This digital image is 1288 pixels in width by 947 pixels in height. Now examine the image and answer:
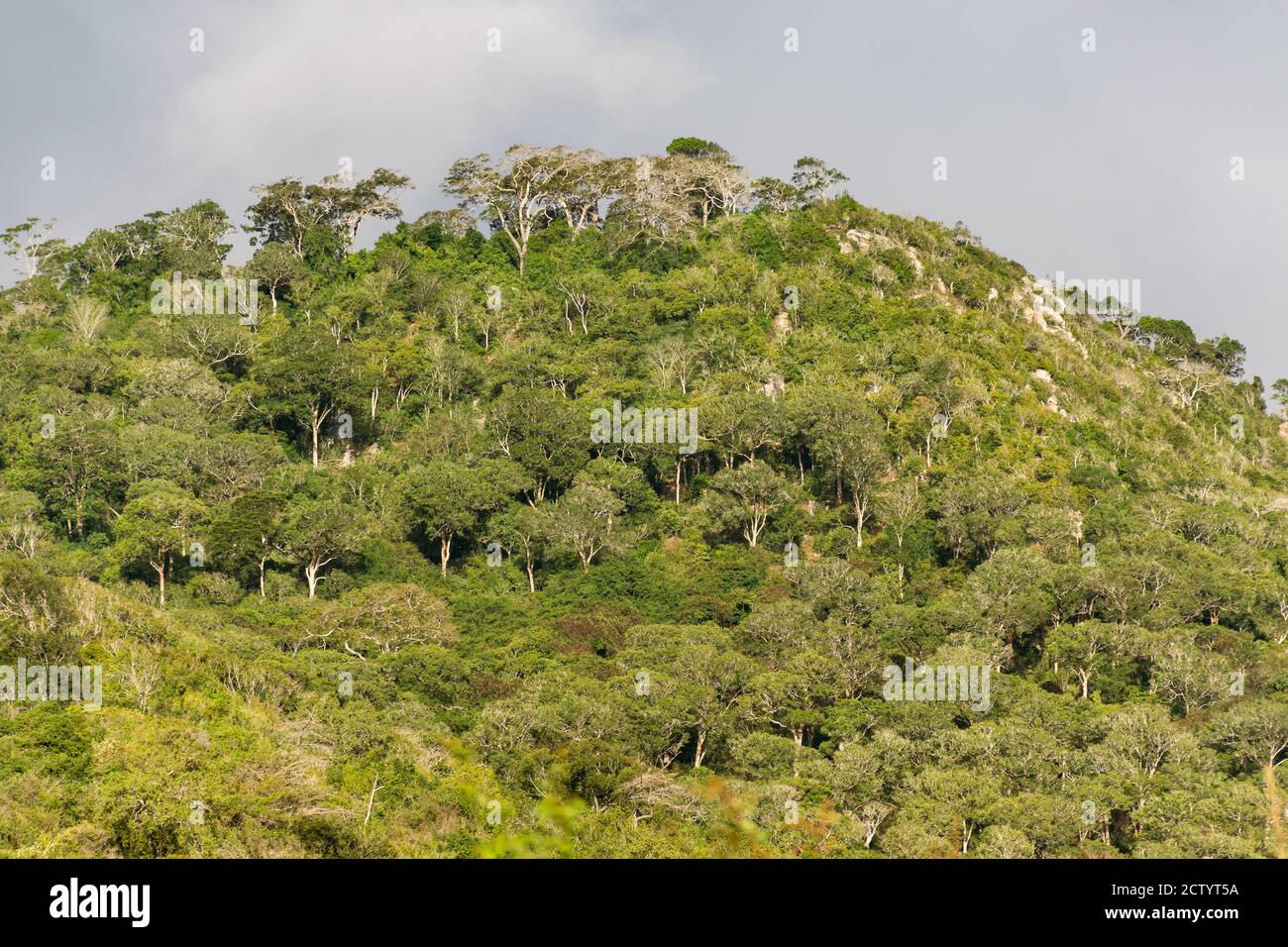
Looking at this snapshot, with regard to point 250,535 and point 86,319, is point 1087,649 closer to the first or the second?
point 250,535

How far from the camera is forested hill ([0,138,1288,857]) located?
1497 inches

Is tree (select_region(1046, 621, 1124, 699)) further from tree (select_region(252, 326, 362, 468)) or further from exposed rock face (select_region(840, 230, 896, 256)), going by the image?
exposed rock face (select_region(840, 230, 896, 256))

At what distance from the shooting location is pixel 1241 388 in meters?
95.9

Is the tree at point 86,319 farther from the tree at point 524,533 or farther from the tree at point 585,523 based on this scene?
the tree at point 585,523

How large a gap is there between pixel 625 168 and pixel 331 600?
44.2m

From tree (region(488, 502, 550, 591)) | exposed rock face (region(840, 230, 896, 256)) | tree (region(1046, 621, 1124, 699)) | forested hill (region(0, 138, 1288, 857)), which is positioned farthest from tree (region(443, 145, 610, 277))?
tree (region(1046, 621, 1124, 699))

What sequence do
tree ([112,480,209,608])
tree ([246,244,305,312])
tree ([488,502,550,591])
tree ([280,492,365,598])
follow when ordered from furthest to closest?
tree ([246,244,305,312]), tree ([488,502,550,591]), tree ([280,492,365,598]), tree ([112,480,209,608])

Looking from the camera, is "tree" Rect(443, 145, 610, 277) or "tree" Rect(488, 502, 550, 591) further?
"tree" Rect(443, 145, 610, 277)

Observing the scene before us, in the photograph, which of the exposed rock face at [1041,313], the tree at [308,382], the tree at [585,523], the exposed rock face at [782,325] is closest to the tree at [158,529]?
the tree at [308,382]

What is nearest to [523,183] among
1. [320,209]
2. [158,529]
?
[320,209]

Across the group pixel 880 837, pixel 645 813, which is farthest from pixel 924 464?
pixel 645 813

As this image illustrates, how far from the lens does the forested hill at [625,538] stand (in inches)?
1497

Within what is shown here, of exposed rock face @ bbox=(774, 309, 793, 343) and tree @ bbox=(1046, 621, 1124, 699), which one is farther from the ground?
exposed rock face @ bbox=(774, 309, 793, 343)
